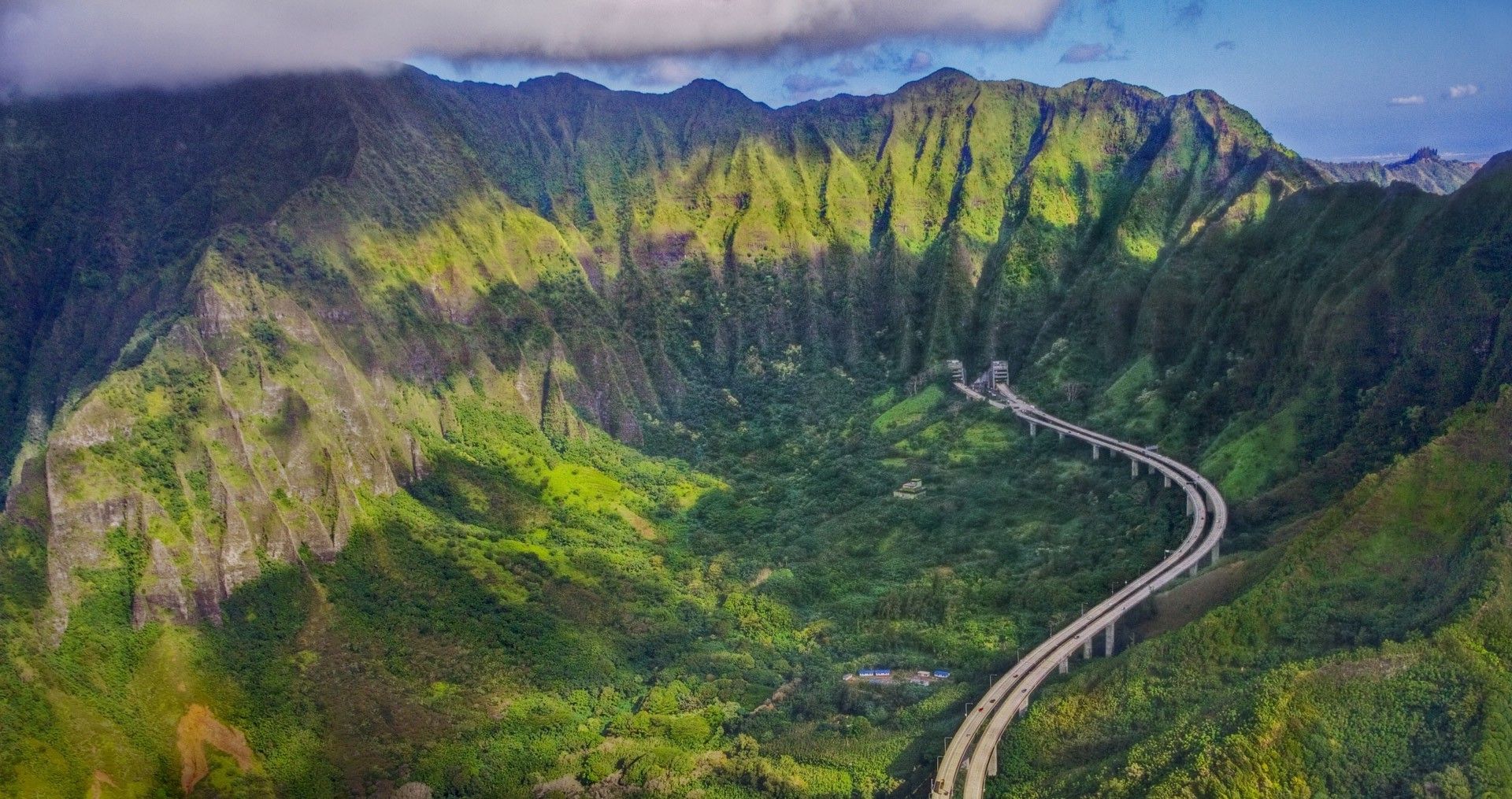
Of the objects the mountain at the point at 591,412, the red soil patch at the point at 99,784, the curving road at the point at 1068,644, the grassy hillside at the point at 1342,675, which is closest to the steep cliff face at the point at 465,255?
the mountain at the point at 591,412

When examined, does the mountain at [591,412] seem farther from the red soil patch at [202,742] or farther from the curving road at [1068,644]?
the curving road at [1068,644]

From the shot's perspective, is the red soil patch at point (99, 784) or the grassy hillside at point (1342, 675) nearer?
the grassy hillside at point (1342, 675)

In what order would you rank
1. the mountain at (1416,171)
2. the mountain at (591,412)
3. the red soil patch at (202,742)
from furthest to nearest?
the mountain at (1416,171)
the mountain at (591,412)
the red soil patch at (202,742)

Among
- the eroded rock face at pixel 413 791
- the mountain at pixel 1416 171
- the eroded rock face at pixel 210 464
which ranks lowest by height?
the eroded rock face at pixel 413 791

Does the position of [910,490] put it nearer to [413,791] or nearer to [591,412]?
[591,412]

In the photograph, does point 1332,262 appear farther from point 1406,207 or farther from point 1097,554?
point 1097,554

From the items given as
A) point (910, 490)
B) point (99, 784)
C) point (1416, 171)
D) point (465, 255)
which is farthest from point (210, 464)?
→ point (1416, 171)

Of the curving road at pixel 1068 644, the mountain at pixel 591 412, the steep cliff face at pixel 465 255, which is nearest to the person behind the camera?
the curving road at pixel 1068 644
